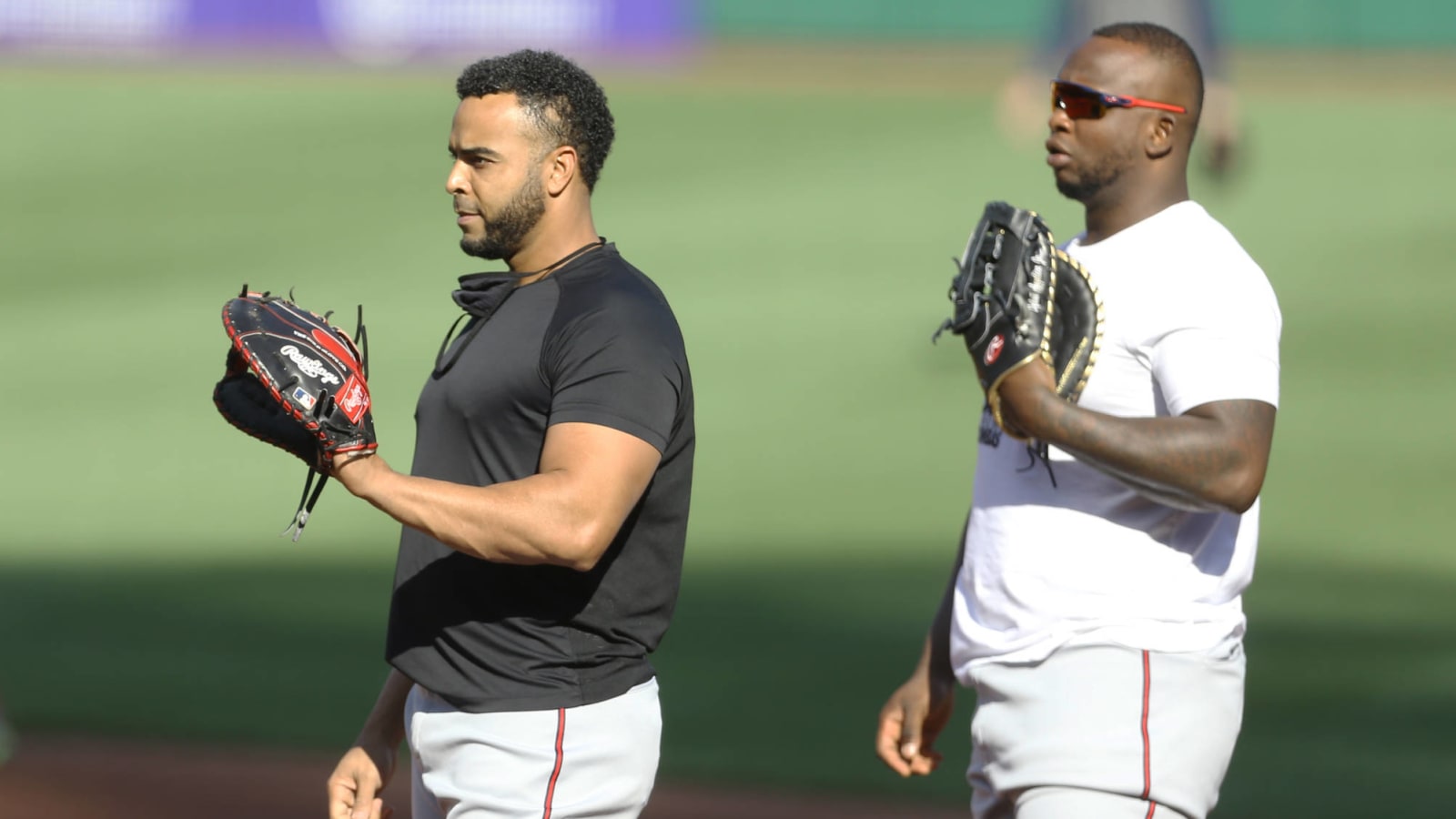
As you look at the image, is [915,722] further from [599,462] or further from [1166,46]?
[1166,46]

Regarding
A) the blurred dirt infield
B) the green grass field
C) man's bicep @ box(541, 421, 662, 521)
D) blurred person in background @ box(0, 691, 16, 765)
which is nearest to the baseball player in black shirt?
man's bicep @ box(541, 421, 662, 521)

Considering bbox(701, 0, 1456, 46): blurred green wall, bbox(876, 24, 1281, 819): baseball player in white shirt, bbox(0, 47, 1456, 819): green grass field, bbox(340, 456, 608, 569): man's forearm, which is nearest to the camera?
bbox(340, 456, 608, 569): man's forearm

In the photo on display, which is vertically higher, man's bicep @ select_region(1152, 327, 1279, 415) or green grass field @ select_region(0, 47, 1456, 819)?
man's bicep @ select_region(1152, 327, 1279, 415)

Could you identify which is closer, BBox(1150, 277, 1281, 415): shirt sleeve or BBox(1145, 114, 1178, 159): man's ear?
BBox(1150, 277, 1281, 415): shirt sleeve

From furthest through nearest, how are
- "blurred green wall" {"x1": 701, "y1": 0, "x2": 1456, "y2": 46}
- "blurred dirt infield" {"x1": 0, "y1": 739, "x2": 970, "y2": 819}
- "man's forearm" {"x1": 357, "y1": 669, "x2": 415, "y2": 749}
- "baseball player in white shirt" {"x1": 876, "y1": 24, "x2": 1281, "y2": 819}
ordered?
"blurred green wall" {"x1": 701, "y1": 0, "x2": 1456, "y2": 46} → "blurred dirt infield" {"x1": 0, "y1": 739, "x2": 970, "y2": 819} → "man's forearm" {"x1": 357, "y1": 669, "x2": 415, "y2": 749} → "baseball player in white shirt" {"x1": 876, "y1": 24, "x2": 1281, "y2": 819}

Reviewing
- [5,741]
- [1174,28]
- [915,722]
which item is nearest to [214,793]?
[5,741]

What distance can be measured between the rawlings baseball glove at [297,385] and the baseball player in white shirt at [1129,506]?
105 cm

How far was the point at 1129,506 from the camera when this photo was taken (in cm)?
318

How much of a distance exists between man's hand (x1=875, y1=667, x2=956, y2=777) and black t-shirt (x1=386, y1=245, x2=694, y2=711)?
645mm

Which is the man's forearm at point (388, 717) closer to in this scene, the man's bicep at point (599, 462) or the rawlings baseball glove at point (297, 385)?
the rawlings baseball glove at point (297, 385)

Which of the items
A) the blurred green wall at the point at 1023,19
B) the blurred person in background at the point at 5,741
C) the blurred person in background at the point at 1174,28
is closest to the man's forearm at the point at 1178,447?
the blurred person in background at the point at 5,741

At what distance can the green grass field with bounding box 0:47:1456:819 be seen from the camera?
7.29 metres

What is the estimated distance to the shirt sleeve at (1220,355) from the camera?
3.01 m

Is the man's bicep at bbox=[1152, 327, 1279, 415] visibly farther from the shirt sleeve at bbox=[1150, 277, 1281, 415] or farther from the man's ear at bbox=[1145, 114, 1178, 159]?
the man's ear at bbox=[1145, 114, 1178, 159]
